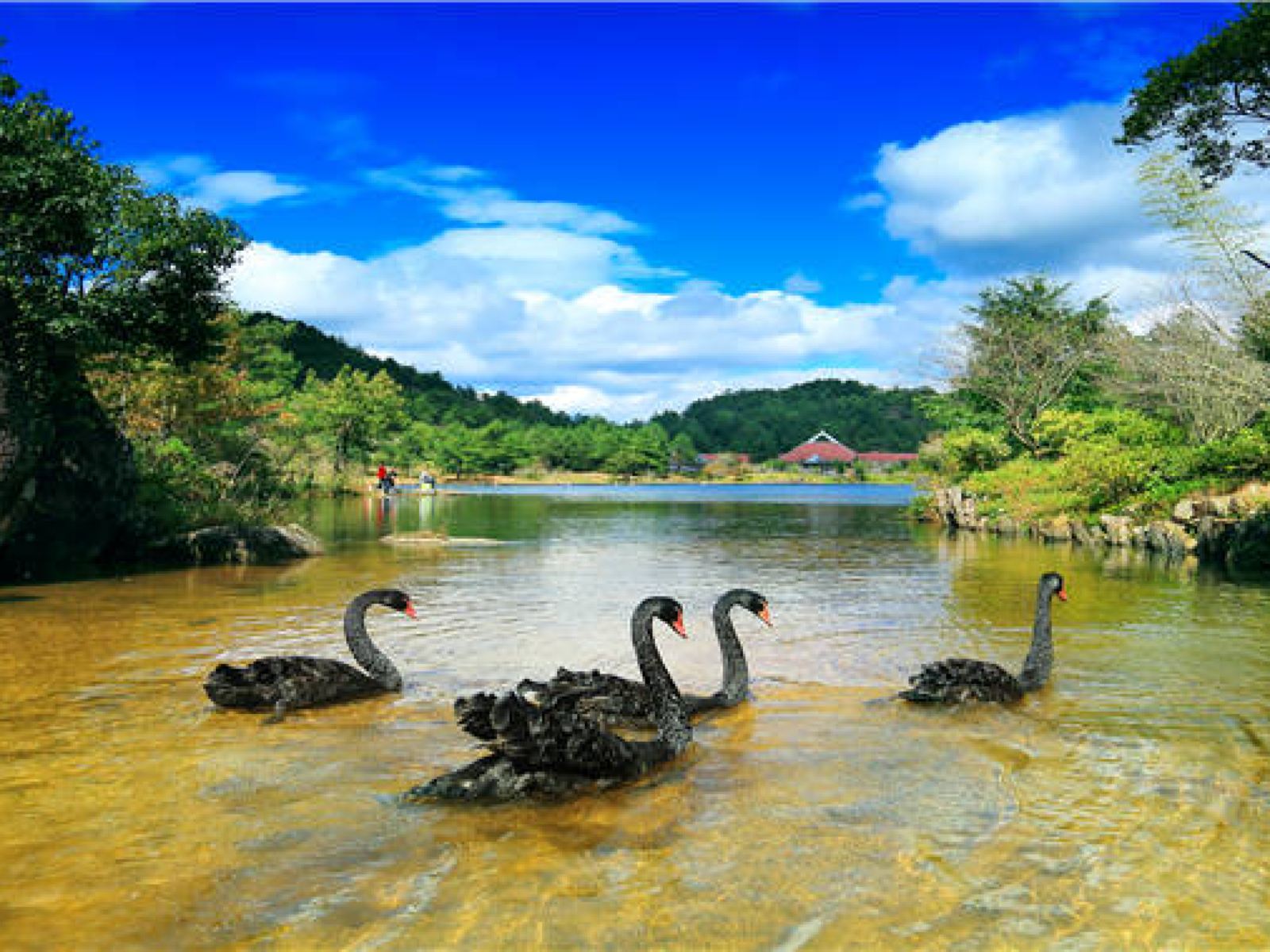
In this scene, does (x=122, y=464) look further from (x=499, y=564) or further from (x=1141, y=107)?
(x=1141, y=107)

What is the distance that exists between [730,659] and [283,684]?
3.83 metres

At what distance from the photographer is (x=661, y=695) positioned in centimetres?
641

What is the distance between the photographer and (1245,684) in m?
8.56

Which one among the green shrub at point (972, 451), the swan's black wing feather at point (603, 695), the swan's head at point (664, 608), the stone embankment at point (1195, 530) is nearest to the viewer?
the swan's head at point (664, 608)

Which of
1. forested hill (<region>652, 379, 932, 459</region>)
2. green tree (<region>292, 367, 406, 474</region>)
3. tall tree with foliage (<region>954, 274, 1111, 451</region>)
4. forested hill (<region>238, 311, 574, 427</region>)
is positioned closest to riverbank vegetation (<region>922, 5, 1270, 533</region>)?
tall tree with foliage (<region>954, 274, 1111, 451</region>)

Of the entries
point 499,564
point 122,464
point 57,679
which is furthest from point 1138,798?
point 122,464

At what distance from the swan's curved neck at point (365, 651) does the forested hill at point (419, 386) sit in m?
109

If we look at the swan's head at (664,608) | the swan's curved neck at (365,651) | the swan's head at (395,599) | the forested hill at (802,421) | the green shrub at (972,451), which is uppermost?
the forested hill at (802,421)

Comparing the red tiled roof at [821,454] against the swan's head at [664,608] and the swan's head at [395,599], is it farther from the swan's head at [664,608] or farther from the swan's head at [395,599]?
the swan's head at [664,608]

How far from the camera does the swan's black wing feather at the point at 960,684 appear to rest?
764cm

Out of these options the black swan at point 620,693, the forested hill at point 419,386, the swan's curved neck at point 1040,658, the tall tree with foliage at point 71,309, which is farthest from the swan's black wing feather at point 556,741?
the forested hill at point 419,386

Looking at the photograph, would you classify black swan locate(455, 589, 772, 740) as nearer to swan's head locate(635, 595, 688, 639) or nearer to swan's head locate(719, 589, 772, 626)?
swan's head locate(719, 589, 772, 626)

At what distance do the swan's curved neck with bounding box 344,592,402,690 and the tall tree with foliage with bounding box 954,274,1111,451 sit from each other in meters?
35.7

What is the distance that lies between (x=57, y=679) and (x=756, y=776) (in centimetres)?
688
